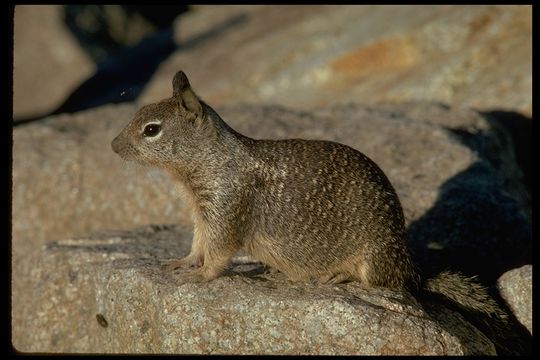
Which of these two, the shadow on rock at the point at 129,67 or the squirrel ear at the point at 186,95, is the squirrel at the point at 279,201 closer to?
the squirrel ear at the point at 186,95

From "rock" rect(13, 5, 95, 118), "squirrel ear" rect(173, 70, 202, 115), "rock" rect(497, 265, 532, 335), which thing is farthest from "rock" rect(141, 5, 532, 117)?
"squirrel ear" rect(173, 70, 202, 115)

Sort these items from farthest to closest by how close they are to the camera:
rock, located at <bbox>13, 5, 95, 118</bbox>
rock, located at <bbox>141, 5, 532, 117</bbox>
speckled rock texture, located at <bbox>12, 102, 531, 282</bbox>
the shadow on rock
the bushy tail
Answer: rock, located at <bbox>13, 5, 95, 118</bbox>
the shadow on rock
rock, located at <bbox>141, 5, 532, 117</bbox>
speckled rock texture, located at <bbox>12, 102, 531, 282</bbox>
the bushy tail

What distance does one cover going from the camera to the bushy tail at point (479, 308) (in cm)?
735

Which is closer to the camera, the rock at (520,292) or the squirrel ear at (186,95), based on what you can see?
the squirrel ear at (186,95)

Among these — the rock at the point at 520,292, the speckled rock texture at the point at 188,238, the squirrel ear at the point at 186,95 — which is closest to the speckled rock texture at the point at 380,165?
the speckled rock texture at the point at 188,238

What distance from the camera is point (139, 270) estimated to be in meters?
7.50

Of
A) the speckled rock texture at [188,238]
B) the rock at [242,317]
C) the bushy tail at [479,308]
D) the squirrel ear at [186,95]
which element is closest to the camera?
the rock at [242,317]

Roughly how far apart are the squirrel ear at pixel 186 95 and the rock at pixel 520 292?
10.4ft

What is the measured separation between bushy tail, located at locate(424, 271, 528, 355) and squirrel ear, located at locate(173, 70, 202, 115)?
246 cm

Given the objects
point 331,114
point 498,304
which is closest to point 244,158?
point 498,304

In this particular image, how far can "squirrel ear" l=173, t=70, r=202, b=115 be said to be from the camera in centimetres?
719

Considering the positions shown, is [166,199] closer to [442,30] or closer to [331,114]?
[331,114]

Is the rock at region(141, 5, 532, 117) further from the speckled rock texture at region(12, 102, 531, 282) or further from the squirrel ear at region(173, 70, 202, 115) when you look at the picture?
the squirrel ear at region(173, 70, 202, 115)

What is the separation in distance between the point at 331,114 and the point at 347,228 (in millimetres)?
4248
